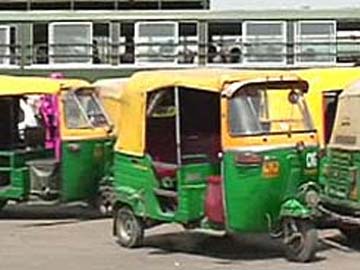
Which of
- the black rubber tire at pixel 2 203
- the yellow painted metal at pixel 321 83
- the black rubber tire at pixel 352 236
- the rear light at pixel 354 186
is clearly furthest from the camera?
the black rubber tire at pixel 2 203

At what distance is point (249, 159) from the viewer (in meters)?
13.0

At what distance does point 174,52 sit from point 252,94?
17634mm

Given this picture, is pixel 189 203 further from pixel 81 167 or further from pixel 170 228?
pixel 81 167

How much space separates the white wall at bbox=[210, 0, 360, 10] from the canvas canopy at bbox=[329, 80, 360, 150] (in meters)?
20.4

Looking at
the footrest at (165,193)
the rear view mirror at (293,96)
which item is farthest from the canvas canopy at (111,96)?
the rear view mirror at (293,96)

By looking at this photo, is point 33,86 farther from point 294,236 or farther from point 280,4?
point 280,4

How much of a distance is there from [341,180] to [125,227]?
96.9 inches

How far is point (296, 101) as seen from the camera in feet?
45.2

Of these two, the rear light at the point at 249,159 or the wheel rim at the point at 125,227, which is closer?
the rear light at the point at 249,159

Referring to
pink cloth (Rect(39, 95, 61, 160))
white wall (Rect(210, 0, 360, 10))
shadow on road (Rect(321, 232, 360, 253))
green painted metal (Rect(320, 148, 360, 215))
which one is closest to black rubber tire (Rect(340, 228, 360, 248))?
shadow on road (Rect(321, 232, 360, 253))

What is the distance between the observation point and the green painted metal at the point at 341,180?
13695 mm

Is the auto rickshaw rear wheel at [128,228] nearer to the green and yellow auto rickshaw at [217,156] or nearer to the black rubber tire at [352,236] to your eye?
the green and yellow auto rickshaw at [217,156]

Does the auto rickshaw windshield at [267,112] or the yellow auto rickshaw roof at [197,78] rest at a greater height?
the yellow auto rickshaw roof at [197,78]

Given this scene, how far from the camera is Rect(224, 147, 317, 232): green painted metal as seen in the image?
512 inches
